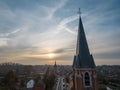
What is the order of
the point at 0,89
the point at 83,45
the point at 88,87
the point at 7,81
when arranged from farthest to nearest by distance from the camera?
the point at 7,81 < the point at 0,89 < the point at 83,45 < the point at 88,87

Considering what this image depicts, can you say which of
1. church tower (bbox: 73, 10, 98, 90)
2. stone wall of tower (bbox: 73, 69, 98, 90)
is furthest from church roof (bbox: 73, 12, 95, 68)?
stone wall of tower (bbox: 73, 69, 98, 90)

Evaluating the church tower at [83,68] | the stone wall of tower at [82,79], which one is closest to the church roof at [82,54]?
the church tower at [83,68]

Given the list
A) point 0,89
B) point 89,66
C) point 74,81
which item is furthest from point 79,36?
point 0,89

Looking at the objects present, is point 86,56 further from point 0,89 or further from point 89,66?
point 0,89

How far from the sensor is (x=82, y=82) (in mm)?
17938

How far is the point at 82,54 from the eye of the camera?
751 inches

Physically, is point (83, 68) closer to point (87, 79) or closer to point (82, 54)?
point (87, 79)

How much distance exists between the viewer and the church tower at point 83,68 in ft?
59.0

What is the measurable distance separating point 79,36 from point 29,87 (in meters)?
25.8

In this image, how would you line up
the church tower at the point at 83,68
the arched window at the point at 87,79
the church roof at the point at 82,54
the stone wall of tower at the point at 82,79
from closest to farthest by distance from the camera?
the stone wall of tower at the point at 82,79 → the church tower at the point at 83,68 → the arched window at the point at 87,79 → the church roof at the point at 82,54

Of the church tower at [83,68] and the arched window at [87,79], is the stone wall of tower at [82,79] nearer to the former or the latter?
the church tower at [83,68]

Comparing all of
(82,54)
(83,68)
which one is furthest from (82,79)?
(82,54)

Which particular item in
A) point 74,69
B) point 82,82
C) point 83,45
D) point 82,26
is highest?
point 82,26

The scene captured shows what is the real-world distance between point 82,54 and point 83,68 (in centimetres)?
165
